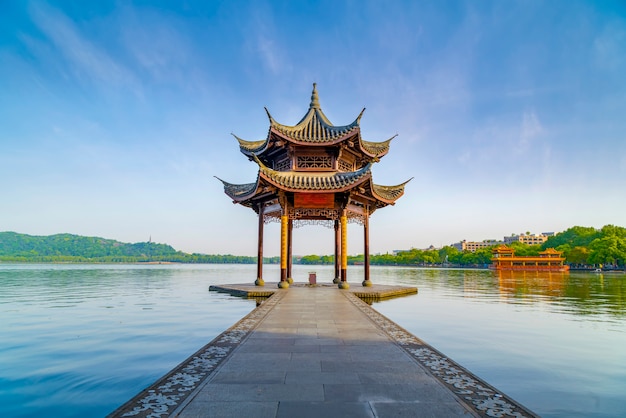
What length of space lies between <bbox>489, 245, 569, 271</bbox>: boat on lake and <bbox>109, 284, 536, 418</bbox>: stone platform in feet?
290

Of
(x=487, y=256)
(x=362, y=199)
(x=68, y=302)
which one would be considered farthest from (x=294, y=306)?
(x=487, y=256)

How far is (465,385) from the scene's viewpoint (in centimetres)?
509

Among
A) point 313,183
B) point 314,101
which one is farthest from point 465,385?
point 314,101

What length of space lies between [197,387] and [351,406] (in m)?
2.15

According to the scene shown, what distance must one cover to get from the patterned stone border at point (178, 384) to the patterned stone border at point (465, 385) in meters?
3.55

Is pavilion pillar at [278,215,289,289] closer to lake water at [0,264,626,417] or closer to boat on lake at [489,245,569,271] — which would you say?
lake water at [0,264,626,417]

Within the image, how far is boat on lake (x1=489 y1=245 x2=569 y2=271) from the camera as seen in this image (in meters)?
80.4

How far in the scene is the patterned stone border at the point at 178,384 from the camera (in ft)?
13.5

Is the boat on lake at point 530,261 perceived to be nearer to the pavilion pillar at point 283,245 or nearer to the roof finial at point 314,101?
the roof finial at point 314,101

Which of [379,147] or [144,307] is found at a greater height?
[379,147]

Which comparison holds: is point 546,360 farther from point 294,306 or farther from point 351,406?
point 294,306

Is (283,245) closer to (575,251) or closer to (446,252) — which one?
(575,251)

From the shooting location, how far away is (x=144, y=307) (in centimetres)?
1636

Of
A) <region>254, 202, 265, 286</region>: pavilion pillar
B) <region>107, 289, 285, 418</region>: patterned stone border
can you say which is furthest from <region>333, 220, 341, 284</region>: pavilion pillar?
<region>107, 289, 285, 418</region>: patterned stone border
